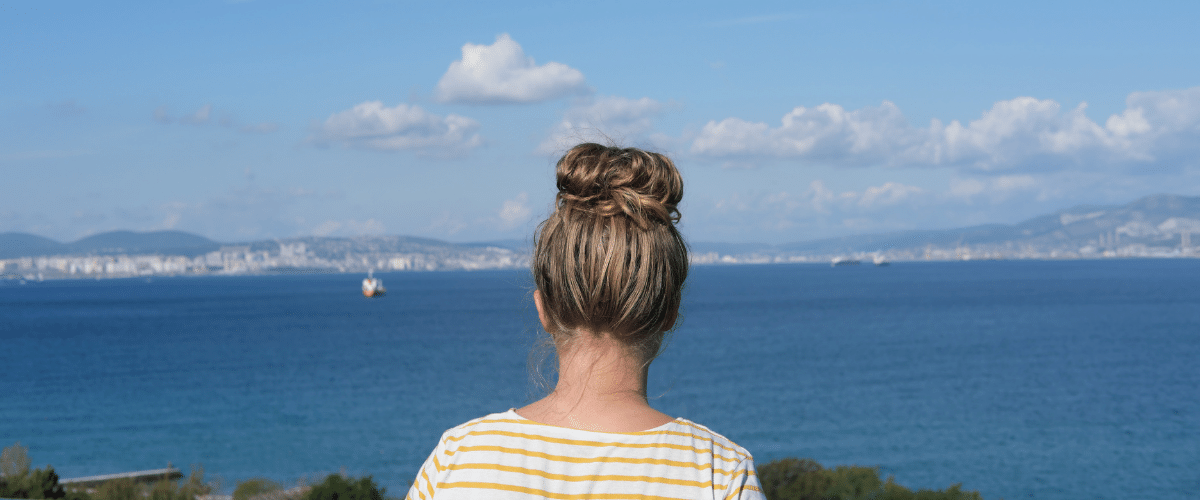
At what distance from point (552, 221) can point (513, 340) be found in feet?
215

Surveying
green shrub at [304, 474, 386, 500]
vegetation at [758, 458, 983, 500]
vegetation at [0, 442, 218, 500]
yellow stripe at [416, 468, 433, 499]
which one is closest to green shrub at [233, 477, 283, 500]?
vegetation at [0, 442, 218, 500]

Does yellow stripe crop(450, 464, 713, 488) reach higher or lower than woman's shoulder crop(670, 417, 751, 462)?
lower

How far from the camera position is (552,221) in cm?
152

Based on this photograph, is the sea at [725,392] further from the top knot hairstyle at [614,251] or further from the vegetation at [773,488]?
the vegetation at [773,488]

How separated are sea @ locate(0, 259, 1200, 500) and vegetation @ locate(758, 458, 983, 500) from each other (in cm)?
702

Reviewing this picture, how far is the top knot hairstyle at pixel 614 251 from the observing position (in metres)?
1.44

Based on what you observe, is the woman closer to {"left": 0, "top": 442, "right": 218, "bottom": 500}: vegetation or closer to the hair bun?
the hair bun

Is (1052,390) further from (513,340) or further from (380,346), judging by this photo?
(380,346)

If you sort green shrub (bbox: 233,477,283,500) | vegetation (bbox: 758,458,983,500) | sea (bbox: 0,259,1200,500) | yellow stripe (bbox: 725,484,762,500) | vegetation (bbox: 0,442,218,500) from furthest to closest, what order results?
sea (bbox: 0,259,1200,500) < green shrub (bbox: 233,477,283,500) < vegetation (bbox: 0,442,218,500) < vegetation (bbox: 758,458,983,500) < yellow stripe (bbox: 725,484,762,500)

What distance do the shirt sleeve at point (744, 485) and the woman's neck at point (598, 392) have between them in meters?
0.14

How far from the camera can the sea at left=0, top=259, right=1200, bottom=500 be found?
29406 millimetres

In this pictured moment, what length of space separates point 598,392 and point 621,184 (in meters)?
0.37

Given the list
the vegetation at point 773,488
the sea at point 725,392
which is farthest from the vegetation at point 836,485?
the sea at point 725,392

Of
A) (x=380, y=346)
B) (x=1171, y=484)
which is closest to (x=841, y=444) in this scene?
(x=1171, y=484)
